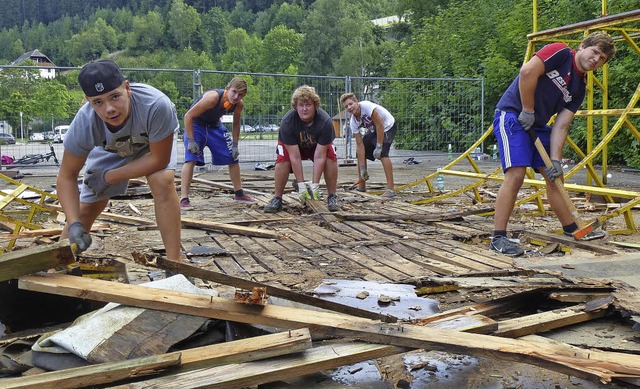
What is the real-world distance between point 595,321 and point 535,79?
2.41 metres

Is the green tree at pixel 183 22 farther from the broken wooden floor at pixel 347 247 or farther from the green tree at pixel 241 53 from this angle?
the broken wooden floor at pixel 347 247

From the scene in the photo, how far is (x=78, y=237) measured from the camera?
3.55 meters

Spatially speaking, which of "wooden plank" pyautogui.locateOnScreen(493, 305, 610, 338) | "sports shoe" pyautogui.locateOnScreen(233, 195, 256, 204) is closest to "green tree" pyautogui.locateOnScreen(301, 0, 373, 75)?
"sports shoe" pyautogui.locateOnScreen(233, 195, 256, 204)

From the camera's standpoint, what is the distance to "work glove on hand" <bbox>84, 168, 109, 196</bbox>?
4133 millimetres

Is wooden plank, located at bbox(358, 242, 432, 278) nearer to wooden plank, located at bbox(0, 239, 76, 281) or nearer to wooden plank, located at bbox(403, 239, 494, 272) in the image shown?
wooden plank, located at bbox(403, 239, 494, 272)

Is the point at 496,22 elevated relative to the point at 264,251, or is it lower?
elevated

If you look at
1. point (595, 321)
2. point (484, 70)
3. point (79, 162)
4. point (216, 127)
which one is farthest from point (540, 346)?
point (484, 70)

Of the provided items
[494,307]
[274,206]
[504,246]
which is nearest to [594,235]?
[504,246]

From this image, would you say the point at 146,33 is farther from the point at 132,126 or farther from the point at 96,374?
the point at 96,374

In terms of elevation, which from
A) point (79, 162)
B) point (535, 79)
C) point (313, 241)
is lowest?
point (313, 241)

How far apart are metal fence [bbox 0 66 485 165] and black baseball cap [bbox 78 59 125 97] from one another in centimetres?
1162

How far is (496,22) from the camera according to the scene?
20203 millimetres

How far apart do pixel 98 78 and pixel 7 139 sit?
47.0ft

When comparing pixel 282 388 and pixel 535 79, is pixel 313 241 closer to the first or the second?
pixel 535 79
